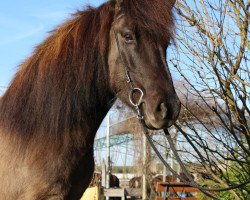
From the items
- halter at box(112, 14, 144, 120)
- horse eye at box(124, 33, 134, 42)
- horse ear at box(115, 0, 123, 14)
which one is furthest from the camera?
horse ear at box(115, 0, 123, 14)

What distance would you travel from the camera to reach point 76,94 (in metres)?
3.51

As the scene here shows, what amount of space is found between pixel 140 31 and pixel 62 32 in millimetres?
666

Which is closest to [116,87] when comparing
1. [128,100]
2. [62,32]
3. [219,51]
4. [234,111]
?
[128,100]

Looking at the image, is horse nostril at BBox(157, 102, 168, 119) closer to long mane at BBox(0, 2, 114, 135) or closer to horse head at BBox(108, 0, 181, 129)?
horse head at BBox(108, 0, 181, 129)

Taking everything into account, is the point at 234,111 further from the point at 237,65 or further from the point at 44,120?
the point at 44,120

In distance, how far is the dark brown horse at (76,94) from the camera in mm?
3301

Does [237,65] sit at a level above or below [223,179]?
above

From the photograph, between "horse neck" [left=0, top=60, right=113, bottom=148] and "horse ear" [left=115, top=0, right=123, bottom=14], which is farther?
"horse ear" [left=115, top=0, right=123, bottom=14]

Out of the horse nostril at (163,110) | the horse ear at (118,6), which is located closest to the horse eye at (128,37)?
the horse ear at (118,6)

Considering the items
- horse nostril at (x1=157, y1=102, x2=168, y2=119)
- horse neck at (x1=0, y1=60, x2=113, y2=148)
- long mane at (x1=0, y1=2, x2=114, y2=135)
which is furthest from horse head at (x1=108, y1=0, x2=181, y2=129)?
horse neck at (x1=0, y1=60, x2=113, y2=148)

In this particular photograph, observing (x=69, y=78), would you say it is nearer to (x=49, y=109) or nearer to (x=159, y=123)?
(x=49, y=109)

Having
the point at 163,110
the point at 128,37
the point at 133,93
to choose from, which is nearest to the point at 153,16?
the point at 128,37

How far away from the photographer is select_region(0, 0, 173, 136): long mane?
3471 mm

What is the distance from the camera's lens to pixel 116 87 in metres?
3.59
